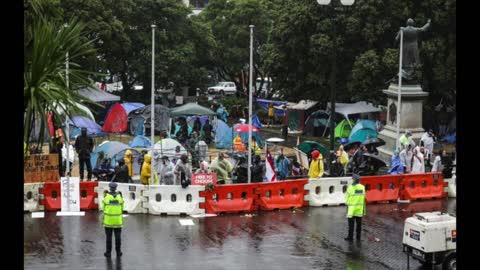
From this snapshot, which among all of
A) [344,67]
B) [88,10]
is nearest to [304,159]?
[344,67]

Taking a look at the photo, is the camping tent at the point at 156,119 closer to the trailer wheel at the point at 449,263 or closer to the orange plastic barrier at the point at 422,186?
the orange plastic barrier at the point at 422,186

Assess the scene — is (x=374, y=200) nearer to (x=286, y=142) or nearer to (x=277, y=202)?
(x=277, y=202)

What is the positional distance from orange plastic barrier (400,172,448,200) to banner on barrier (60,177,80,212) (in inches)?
370

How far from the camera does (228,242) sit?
61.6 feet

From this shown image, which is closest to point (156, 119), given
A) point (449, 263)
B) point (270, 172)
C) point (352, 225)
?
point (270, 172)

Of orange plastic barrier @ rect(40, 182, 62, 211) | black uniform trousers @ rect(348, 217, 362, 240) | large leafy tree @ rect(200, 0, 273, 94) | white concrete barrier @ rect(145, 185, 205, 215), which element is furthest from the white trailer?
large leafy tree @ rect(200, 0, 273, 94)

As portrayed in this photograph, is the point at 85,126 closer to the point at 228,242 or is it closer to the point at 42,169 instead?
the point at 42,169

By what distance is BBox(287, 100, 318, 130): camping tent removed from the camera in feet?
149

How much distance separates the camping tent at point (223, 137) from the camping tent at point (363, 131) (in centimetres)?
533

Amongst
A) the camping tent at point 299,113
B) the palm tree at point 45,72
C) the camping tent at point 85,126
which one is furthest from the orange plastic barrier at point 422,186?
the camping tent at point 299,113

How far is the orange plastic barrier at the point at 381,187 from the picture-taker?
24.0 meters

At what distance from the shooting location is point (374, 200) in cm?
2405

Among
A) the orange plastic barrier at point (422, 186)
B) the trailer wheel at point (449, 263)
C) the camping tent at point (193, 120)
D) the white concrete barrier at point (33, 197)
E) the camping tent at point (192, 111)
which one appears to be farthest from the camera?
the camping tent at point (193, 120)
